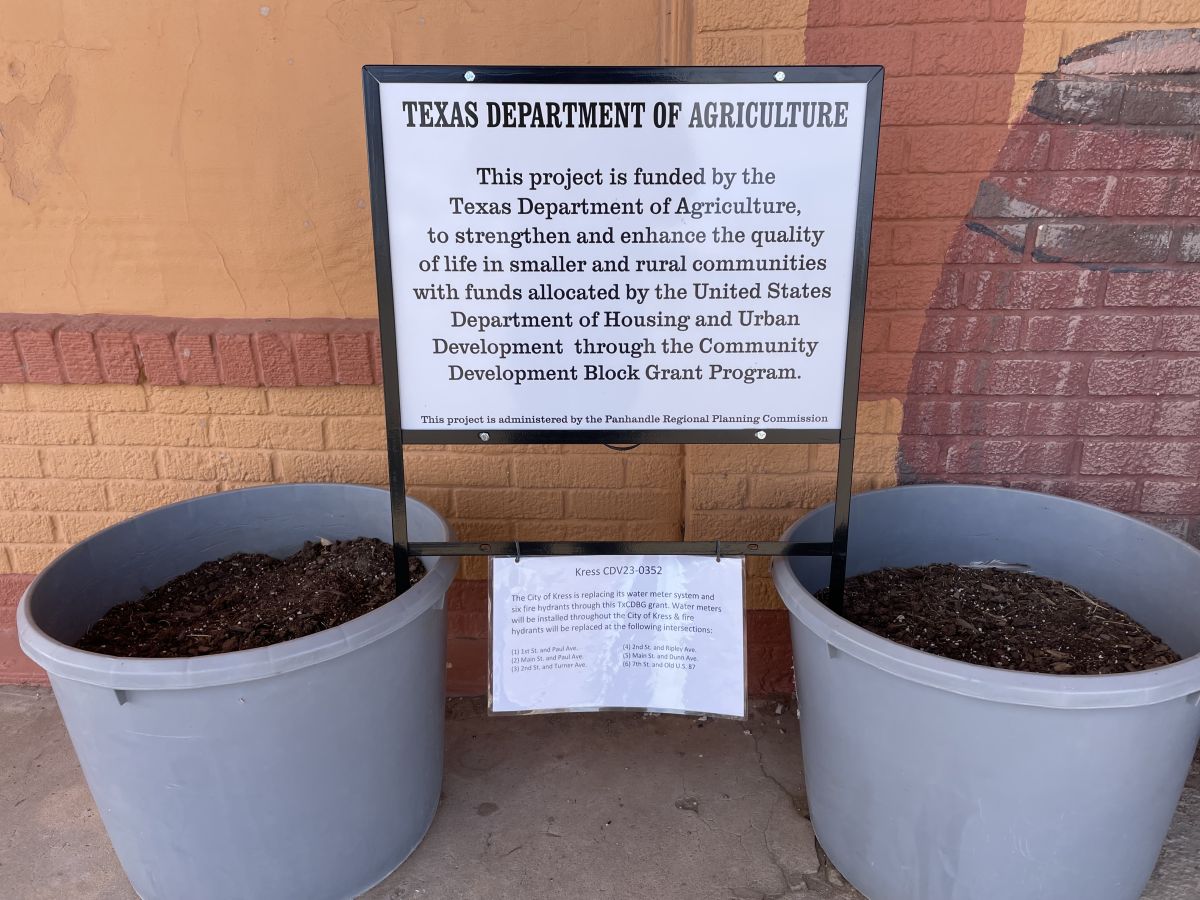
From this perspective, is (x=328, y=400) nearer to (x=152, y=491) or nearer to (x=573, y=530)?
(x=152, y=491)

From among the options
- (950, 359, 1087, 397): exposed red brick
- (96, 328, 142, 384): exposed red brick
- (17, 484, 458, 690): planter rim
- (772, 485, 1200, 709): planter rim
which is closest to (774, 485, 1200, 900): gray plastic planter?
(772, 485, 1200, 709): planter rim

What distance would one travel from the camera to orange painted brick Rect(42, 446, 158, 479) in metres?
2.69

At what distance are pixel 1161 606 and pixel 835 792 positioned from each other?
3.18 ft

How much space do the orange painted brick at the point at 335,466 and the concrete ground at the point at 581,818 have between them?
0.85 m

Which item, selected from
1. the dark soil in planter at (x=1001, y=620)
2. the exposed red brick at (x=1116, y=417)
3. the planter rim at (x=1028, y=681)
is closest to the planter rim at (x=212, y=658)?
the planter rim at (x=1028, y=681)

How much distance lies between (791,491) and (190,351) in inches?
75.4

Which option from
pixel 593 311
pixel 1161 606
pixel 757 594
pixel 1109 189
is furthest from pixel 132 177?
pixel 1161 606

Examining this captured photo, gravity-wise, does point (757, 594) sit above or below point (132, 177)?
below

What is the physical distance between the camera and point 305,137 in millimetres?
2381

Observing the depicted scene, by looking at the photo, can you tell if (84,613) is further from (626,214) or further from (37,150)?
(626,214)

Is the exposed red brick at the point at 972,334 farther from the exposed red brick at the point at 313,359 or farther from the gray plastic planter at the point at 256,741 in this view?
the exposed red brick at the point at 313,359

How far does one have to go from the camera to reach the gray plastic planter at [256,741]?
5.52 ft

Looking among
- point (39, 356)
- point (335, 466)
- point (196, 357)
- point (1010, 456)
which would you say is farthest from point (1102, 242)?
point (39, 356)

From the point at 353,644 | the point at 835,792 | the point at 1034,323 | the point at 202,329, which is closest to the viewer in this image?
the point at 353,644
